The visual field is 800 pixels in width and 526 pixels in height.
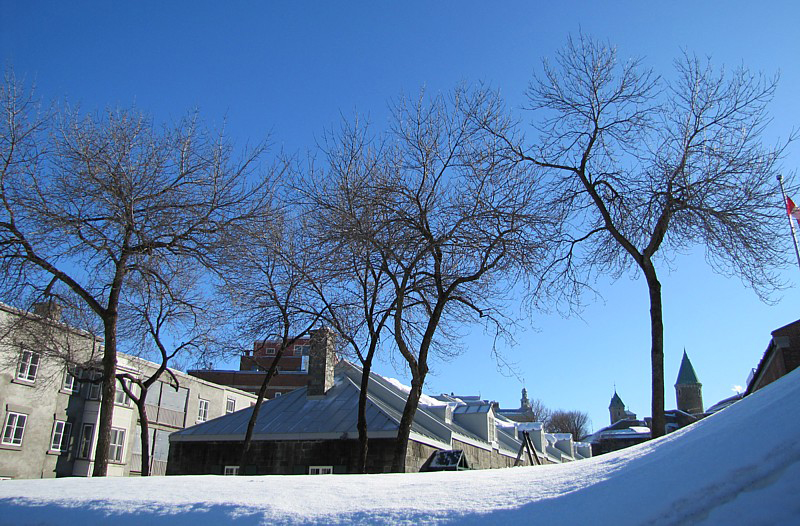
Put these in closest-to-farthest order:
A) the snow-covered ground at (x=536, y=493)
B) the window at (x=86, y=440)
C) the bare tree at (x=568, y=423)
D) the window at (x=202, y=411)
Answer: the snow-covered ground at (x=536, y=493) → the window at (x=86, y=440) → the window at (x=202, y=411) → the bare tree at (x=568, y=423)

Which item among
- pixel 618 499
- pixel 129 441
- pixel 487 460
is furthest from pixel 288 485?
pixel 129 441

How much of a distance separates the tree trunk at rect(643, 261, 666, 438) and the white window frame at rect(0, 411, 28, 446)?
29.4 metres

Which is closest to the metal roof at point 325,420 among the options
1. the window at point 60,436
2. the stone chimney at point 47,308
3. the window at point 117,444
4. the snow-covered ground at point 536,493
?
the stone chimney at point 47,308

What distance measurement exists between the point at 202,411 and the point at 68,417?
10.2 metres

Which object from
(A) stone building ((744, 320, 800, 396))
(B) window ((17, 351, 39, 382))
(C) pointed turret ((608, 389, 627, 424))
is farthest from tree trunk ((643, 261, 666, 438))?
(C) pointed turret ((608, 389, 627, 424))

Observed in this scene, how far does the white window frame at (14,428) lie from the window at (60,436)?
1.90 meters

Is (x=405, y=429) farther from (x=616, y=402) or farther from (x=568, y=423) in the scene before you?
(x=616, y=402)

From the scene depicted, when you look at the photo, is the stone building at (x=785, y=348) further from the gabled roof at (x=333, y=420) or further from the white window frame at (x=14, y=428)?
the white window frame at (x=14, y=428)

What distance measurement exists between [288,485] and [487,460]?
24.5 meters

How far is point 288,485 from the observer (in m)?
4.64

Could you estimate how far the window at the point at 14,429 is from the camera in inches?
1070

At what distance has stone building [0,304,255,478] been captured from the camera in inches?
1072

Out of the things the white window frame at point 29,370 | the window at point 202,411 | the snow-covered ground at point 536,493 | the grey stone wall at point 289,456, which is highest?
the white window frame at point 29,370

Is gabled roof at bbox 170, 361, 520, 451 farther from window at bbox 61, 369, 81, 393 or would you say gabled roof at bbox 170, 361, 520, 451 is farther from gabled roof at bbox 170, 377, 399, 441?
window at bbox 61, 369, 81, 393
